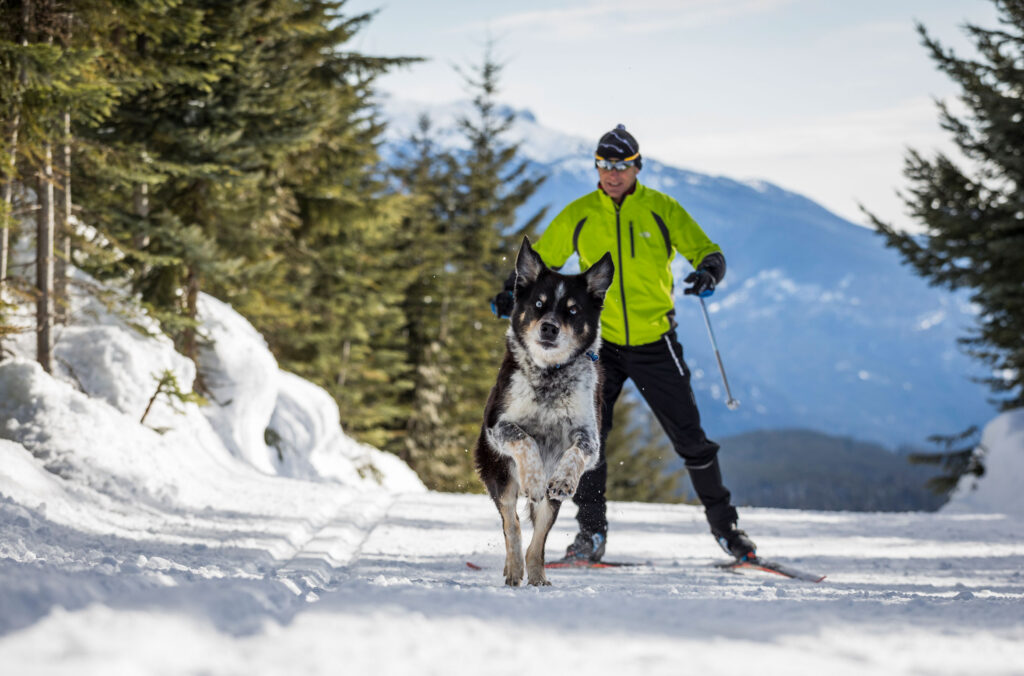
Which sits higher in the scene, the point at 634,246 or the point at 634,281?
the point at 634,246

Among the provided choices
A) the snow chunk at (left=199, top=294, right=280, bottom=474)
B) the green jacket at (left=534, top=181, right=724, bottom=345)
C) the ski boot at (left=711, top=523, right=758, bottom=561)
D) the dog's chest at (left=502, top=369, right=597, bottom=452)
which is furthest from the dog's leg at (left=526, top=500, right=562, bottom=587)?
the snow chunk at (left=199, top=294, right=280, bottom=474)

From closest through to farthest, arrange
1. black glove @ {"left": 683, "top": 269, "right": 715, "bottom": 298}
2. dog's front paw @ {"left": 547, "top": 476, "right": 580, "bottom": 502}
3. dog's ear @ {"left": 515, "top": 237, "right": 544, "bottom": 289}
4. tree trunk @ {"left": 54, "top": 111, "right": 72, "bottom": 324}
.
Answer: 1. dog's front paw @ {"left": 547, "top": 476, "right": 580, "bottom": 502}
2. dog's ear @ {"left": 515, "top": 237, "right": 544, "bottom": 289}
3. black glove @ {"left": 683, "top": 269, "right": 715, "bottom": 298}
4. tree trunk @ {"left": 54, "top": 111, "right": 72, "bottom": 324}

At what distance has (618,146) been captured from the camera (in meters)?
5.83

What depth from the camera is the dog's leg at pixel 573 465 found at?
4.41 metres

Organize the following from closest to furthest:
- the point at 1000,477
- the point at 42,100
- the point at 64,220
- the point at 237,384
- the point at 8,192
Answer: the point at 42,100, the point at 8,192, the point at 64,220, the point at 237,384, the point at 1000,477

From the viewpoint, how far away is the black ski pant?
244 inches

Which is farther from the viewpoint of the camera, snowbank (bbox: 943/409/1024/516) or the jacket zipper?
snowbank (bbox: 943/409/1024/516)

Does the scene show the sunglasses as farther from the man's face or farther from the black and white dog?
the black and white dog

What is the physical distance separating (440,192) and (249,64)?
2065 centimetres

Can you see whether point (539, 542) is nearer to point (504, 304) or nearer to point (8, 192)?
point (504, 304)

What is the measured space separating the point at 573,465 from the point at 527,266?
1.26 meters

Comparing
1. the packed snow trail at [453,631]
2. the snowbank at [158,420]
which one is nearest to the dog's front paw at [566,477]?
the packed snow trail at [453,631]

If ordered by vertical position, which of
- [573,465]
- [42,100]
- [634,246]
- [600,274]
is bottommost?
[573,465]

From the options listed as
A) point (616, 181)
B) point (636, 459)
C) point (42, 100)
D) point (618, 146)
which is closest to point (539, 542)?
point (616, 181)
